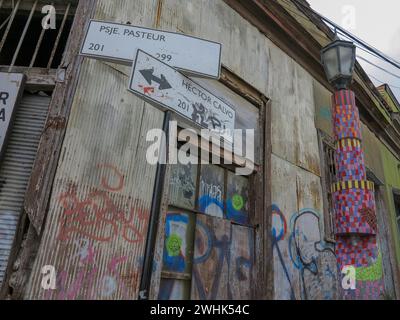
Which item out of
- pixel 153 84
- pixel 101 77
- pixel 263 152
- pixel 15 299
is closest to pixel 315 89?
pixel 263 152

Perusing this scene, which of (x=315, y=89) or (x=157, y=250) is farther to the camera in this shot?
(x=315, y=89)

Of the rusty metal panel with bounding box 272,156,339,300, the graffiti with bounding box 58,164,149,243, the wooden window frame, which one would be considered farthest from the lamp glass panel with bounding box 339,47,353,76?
the graffiti with bounding box 58,164,149,243

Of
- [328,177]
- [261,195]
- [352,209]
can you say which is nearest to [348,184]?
[352,209]

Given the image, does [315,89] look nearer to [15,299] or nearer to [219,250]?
[219,250]

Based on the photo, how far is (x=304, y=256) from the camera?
4977mm

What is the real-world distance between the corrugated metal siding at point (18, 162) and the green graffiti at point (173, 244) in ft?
5.03

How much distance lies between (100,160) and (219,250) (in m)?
1.90

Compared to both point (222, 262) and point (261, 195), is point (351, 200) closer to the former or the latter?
point (261, 195)

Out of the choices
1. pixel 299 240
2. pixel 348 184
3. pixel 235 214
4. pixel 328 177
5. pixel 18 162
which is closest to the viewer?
pixel 18 162

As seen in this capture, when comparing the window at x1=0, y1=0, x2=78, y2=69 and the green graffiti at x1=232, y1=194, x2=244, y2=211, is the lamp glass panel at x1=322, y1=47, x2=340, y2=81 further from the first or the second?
the window at x1=0, y1=0, x2=78, y2=69

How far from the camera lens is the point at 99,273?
2.71 metres

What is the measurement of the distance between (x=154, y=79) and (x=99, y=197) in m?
1.41

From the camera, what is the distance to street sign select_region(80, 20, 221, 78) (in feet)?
7.02

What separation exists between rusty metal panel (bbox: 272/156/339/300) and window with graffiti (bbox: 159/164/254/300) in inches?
20.7
